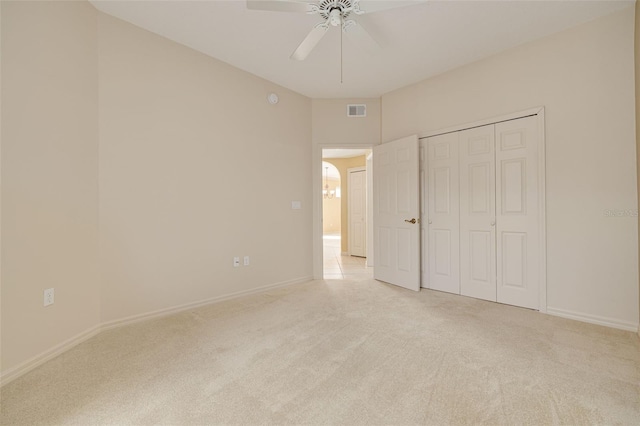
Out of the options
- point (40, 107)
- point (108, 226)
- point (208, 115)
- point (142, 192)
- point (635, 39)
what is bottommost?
point (108, 226)

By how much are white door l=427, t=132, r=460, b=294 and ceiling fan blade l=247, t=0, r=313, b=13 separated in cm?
246

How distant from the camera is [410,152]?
12.6 feet

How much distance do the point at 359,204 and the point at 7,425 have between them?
6035mm

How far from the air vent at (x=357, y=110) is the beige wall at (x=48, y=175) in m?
3.05

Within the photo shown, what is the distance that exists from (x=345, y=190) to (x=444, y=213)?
3.59 metres

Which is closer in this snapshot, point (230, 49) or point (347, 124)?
point (230, 49)

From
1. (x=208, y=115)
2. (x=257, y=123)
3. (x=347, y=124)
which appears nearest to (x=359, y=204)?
(x=347, y=124)

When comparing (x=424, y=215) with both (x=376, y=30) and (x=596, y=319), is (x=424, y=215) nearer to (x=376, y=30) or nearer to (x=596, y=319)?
(x=596, y=319)

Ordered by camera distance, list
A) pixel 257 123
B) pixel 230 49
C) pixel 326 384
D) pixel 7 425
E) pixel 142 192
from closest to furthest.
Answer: pixel 7 425 < pixel 326 384 < pixel 142 192 < pixel 230 49 < pixel 257 123

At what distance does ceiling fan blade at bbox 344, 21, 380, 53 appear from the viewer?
2234 mm

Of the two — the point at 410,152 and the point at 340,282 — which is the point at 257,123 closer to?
the point at 410,152

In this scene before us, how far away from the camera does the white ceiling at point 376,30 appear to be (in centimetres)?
249

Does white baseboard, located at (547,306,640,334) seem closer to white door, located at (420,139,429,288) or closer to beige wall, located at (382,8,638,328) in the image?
beige wall, located at (382,8,638,328)

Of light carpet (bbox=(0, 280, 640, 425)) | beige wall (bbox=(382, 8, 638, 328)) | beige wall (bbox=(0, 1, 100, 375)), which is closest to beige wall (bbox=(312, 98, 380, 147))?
beige wall (bbox=(382, 8, 638, 328))
